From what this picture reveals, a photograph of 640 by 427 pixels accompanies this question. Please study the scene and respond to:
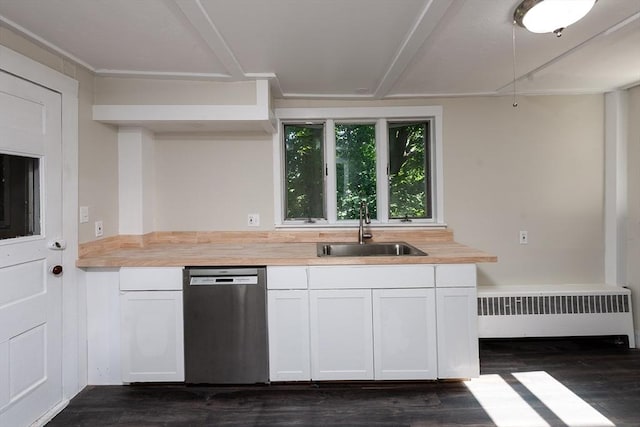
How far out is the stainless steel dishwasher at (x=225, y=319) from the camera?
6.97ft

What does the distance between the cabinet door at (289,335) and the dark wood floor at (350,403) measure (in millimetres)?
126

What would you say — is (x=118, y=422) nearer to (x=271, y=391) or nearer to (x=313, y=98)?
(x=271, y=391)

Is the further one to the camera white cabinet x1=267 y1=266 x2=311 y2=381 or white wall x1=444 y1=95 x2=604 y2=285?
white wall x1=444 y1=95 x2=604 y2=285

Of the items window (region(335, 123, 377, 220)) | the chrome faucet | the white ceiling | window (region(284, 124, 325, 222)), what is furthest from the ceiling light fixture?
window (region(284, 124, 325, 222))

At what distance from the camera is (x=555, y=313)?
2.73 metres

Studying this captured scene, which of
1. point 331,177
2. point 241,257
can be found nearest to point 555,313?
point 331,177

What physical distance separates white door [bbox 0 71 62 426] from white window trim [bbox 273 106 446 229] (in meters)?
1.52

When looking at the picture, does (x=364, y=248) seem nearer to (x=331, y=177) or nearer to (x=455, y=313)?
(x=331, y=177)

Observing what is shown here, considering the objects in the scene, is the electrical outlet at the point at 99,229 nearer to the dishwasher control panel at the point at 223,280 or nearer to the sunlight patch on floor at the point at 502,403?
the dishwasher control panel at the point at 223,280

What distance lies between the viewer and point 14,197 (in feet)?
5.87

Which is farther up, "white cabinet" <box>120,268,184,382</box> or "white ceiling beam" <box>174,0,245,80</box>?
"white ceiling beam" <box>174,0,245,80</box>

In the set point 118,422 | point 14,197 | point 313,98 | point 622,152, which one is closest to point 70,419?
point 118,422

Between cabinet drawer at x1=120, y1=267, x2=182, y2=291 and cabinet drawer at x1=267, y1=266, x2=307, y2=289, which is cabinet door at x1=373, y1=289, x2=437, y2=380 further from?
cabinet drawer at x1=120, y1=267, x2=182, y2=291

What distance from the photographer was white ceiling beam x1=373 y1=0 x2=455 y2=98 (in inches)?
61.6
